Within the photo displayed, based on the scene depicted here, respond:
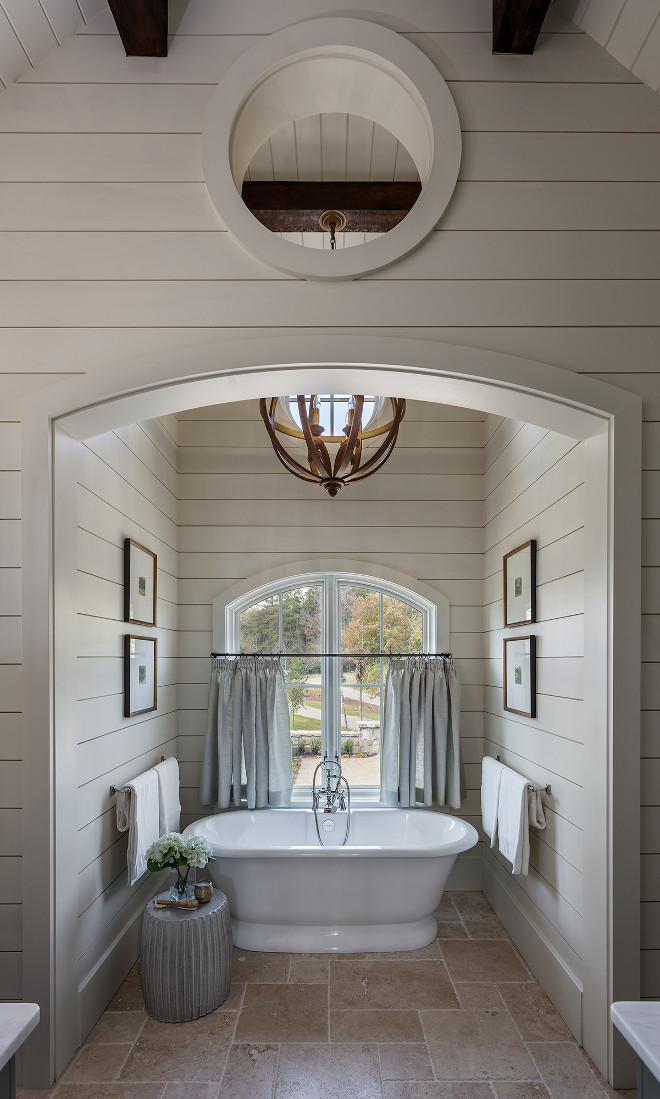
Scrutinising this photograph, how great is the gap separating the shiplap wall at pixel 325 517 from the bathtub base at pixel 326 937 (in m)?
1.30

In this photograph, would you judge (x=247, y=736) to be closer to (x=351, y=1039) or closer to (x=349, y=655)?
(x=349, y=655)

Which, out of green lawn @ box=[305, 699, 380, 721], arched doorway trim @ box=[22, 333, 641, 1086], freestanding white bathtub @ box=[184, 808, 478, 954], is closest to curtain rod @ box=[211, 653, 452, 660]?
green lawn @ box=[305, 699, 380, 721]

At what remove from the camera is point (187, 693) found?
442 centimetres

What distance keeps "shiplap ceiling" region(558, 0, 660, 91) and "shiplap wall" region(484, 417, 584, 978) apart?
4.12 ft

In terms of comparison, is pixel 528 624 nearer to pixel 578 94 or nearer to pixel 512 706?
pixel 512 706

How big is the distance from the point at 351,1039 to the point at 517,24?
3.51m

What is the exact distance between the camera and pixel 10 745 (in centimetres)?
245

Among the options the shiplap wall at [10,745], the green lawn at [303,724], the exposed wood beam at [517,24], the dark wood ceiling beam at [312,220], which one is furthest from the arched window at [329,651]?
the exposed wood beam at [517,24]

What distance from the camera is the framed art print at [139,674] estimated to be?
Answer: 3.33 metres

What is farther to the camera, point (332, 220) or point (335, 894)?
point (335, 894)

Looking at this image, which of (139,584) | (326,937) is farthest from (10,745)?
(326,937)

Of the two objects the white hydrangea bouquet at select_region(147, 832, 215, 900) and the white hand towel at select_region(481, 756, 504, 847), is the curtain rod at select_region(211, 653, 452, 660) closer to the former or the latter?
the white hand towel at select_region(481, 756, 504, 847)

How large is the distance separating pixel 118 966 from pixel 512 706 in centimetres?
209

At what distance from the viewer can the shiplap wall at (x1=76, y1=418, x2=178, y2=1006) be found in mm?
2791
